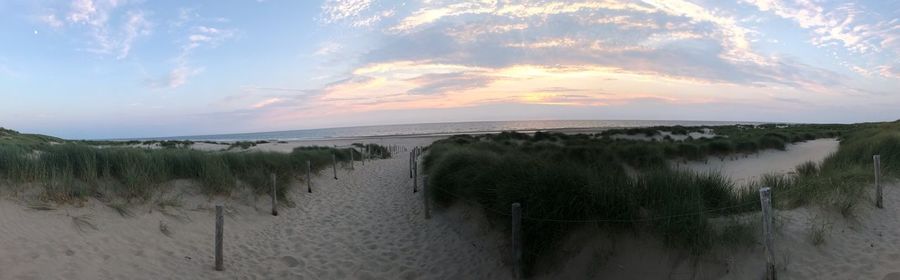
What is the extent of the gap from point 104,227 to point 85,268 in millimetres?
1651

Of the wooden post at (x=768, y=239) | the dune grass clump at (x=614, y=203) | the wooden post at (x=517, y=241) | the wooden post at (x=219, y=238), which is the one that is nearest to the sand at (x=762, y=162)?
the dune grass clump at (x=614, y=203)

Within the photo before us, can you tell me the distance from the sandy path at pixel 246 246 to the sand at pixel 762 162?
13.2 m

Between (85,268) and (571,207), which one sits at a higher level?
(571,207)

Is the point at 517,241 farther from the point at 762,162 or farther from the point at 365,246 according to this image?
the point at 762,162

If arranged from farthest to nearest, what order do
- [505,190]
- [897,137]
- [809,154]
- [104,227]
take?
1. [809,154]
2. [897,137]
3. [505,190]
4. [104,227]

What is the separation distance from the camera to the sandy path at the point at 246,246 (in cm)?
596

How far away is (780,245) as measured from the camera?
6.42 metres

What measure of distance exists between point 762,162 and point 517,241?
20.2m

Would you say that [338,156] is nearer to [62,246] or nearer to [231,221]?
[231,221]

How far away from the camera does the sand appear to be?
1828 centimetres

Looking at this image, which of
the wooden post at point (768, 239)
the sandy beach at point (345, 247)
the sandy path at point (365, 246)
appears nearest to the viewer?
the wooden post at point (768, 239)

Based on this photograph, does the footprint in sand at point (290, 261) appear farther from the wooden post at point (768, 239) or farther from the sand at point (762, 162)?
the sand at point (762, 162)

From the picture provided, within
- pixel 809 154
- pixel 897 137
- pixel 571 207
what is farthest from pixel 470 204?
pixel 809 154

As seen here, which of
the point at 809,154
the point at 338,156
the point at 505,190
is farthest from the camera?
the point at 338,156
